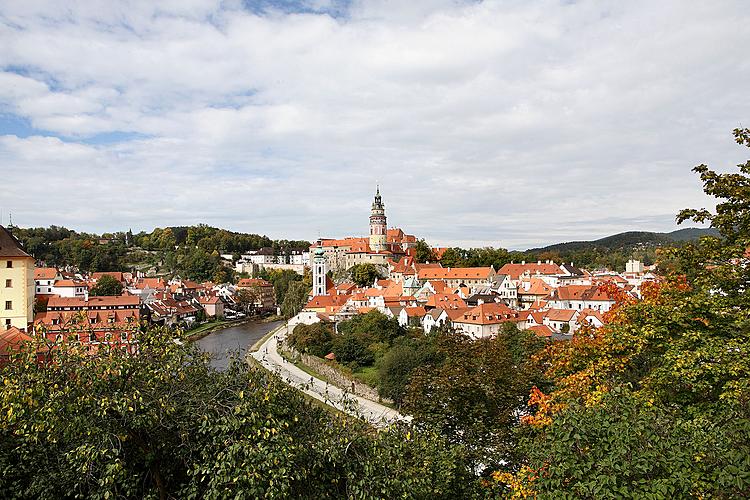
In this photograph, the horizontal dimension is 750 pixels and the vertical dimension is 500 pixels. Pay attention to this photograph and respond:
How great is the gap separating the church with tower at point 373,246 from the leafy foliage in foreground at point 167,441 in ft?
194

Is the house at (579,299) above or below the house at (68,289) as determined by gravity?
below

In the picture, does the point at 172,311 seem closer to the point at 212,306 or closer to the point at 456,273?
the point at 212,306

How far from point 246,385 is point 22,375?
2.05 metres

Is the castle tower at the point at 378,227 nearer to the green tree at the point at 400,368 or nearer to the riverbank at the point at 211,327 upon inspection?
the riverbank at the point at 211,327

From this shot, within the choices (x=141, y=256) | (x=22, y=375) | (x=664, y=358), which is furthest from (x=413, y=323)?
(x=141, y=256)

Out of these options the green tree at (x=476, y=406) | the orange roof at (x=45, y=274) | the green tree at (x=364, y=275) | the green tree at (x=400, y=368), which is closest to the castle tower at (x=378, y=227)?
the green tree at (x=364, y=275)

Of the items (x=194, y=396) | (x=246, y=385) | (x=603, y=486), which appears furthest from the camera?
(x=246, y=385)

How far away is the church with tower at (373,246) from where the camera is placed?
67062 mm

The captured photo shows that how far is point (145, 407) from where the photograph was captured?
4.76 m

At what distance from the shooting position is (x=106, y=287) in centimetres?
4525

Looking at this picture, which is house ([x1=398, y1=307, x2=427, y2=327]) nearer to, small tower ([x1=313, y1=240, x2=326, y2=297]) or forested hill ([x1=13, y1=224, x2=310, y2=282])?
small tower ([x1=313, y1=240, x2=326, y2=297])

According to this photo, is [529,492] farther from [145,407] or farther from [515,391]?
[515,391]

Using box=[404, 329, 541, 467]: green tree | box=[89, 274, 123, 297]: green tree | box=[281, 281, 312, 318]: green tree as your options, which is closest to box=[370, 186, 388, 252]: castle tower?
box=[281, 281, 312, 318]: green tree

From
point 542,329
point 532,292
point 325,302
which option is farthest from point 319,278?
point 542,329
